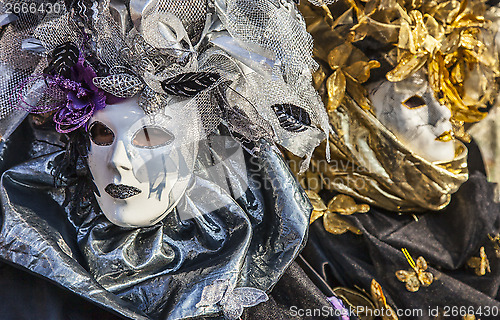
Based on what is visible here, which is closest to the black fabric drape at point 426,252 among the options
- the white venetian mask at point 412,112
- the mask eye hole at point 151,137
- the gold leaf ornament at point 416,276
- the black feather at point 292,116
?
the gold leaf ornament at point 416,276

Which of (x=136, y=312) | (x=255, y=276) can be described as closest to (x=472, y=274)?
(x=255, y=276)

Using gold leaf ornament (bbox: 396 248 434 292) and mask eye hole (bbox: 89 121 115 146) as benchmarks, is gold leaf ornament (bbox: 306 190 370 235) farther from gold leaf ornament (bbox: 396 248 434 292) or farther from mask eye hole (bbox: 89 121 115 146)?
mask eye hole (bbox: 89 121 115 146)

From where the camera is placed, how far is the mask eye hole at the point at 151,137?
0.98 meters

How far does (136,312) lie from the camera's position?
97 cm

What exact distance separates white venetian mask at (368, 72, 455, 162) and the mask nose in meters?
0.74

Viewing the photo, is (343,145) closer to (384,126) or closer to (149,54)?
(384,126)

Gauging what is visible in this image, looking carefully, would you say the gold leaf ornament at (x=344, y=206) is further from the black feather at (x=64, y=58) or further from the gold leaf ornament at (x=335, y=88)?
the black feather at (x=64, y=58)

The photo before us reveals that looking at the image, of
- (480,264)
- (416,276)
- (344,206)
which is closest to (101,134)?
(344,206)

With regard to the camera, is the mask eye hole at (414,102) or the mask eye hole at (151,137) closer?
the mask eye hole at (151,137)

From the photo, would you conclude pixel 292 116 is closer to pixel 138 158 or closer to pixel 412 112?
pixel 138 158

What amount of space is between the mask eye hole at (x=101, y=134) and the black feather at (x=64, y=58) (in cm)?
11

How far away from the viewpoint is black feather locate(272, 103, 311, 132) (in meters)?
1.02

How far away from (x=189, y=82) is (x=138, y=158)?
17cm

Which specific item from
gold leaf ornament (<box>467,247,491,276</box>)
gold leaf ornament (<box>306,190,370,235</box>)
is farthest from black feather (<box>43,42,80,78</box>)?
gold leaf ornament (<box>467,247,491,276</box>)
